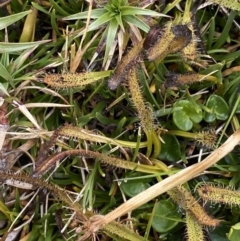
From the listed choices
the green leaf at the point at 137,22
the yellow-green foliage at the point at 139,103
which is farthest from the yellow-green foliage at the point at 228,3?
the yellow-green foliage at the point at 139,103

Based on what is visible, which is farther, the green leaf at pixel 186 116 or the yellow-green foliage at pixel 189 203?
the green leaf at pixel 186 116

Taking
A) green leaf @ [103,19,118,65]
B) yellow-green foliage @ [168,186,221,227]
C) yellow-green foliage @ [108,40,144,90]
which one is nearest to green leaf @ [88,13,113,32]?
green leaf @ [103,19,118,65]

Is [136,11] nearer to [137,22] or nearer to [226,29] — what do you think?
[137,22]

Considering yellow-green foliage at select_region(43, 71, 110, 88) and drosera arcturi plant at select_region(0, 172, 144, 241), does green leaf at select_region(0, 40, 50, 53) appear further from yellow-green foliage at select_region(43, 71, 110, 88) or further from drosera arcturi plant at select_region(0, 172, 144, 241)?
drosera arcturi plant at select_region(0, 172, 144, 241)

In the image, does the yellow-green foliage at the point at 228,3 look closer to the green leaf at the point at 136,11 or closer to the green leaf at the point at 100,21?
the green leaf at the point at 136,11

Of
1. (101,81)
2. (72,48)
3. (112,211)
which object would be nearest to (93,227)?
(112,211)

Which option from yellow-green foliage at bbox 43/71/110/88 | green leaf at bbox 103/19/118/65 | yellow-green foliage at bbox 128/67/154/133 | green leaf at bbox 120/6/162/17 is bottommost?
yellow-green foliage at bbox 128/67/154/133

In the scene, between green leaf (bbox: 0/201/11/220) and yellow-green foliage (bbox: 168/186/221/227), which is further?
green leaf (bbox: 0/201/11/220)
